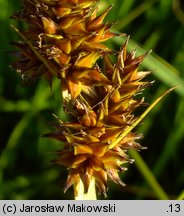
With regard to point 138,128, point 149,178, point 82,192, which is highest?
point 138,128

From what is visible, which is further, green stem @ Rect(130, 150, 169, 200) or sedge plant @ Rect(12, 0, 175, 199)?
green stem @ Rect(130, 150, 169, 200)

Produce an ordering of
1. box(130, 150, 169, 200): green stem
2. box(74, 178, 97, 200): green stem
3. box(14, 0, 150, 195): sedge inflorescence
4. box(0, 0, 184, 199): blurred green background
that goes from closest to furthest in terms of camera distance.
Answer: box(14, 0, 150, 195): sedge inflorescence
box(74, 178, 97, 200): green stem
box(130, 150, 169, 200): green stem
box(0, 0, 184, 199): blurred green background

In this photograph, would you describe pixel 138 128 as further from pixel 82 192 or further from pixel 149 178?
pixel 82 192

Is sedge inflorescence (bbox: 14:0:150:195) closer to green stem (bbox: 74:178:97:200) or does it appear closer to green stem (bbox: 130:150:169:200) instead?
green stem (bbox: 74:178:97:200)

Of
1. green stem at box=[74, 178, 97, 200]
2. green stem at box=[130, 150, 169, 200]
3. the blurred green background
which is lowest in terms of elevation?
green stem at box=[74, 178, 97, 200]

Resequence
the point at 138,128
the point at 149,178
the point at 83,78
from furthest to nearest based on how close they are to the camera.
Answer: the point at 138,128 < the point at 149,178 < the point at 83,78

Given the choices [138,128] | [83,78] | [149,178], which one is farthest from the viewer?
[138,128]

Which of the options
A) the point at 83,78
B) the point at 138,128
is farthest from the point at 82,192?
the point at 138,128

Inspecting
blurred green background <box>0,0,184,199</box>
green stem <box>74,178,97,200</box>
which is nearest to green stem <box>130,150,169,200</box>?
blurred green background <box>0,0,184,199</box>

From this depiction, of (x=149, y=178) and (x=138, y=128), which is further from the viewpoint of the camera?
(x=138, y=128)
